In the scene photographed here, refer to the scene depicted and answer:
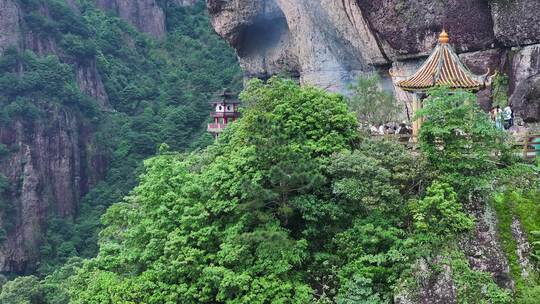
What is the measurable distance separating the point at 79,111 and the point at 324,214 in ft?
121

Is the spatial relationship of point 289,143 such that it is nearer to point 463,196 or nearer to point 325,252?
point 325,252

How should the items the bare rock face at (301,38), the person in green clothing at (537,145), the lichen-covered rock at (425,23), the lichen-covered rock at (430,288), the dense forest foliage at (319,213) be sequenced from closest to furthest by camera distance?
the lichen-covered rock at (430,288)
the dense forest foliage at (319,213)
the person in green clothing at (537,145)
the lichen-covered rock at (425,23)
the bare rock face at (301,38)

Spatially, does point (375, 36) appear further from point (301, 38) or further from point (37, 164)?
point (37, 164)

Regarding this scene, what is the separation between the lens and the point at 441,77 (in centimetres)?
1200

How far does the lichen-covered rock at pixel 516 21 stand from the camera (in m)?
16.6

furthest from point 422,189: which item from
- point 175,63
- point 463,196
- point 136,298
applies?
point 175,63

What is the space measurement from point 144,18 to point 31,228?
1021 inches

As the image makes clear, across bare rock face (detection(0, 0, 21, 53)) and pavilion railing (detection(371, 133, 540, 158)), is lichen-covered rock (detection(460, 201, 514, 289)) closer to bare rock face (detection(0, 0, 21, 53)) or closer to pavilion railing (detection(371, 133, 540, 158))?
pavilion railing (detection(371, 133, 540, 158))

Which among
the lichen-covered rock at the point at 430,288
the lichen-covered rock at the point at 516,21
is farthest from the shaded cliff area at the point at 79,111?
the lichen-covered rock at the point at 430,288

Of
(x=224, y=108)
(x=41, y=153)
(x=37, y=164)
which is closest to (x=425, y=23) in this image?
(x=224, y=108)

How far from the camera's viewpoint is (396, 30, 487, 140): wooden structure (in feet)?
38.8

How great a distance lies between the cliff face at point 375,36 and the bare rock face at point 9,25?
2388 centimetres

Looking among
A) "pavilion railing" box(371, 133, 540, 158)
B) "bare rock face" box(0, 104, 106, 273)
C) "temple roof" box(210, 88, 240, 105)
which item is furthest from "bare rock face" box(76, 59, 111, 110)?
"pavilion railing" box(371, 133, 540, 158)

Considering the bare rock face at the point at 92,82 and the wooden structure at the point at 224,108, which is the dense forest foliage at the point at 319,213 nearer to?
the wooden structure at the point at 224,108
